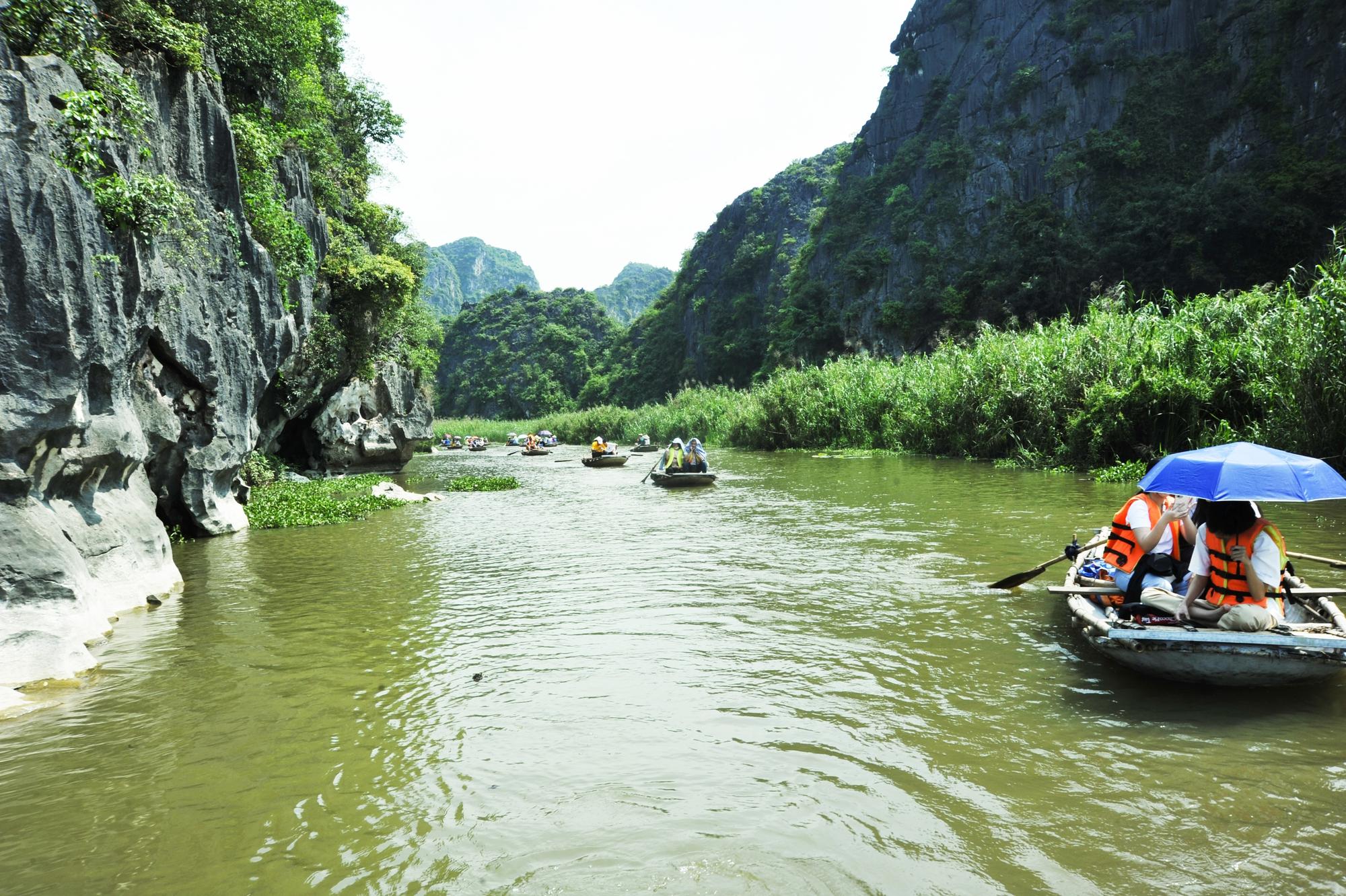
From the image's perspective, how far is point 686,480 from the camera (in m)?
19.4

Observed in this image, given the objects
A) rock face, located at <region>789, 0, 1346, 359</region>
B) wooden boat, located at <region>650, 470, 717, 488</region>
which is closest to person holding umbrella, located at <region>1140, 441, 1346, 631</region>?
wooden boat, located at <region>650, 470, 717, 488</region>

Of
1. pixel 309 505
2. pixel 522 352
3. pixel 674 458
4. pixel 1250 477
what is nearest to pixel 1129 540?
pixel 1250 477

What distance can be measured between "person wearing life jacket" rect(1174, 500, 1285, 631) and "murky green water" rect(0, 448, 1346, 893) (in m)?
0.50

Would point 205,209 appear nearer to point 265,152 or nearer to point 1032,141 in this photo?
point 265,152

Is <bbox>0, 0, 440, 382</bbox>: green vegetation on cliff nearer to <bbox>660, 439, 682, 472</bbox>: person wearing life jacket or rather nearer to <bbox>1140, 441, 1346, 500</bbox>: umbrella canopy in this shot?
<bbox>660, 439, 682, 472</bbox>: person wearing life jacket

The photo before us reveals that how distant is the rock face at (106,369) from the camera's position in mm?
6090

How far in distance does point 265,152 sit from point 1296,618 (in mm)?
16311

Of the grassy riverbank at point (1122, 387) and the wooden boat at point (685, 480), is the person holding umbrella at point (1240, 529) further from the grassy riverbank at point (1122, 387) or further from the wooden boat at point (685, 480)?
the wooden boat at point (685, 480)

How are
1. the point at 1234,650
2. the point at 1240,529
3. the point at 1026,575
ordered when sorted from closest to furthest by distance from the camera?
the point at 1234,650 < the point at 1240,529 < the point at 1026,575

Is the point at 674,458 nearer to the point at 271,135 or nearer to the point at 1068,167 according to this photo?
the point at 271,135

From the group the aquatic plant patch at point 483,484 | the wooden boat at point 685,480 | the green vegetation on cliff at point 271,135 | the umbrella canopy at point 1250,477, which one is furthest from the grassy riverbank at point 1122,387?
the green vegetation on cliff at point 271,135

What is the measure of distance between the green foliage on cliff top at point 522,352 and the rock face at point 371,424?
58.9 m

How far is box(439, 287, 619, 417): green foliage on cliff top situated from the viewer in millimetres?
93000

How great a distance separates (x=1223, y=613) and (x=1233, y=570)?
294mm
